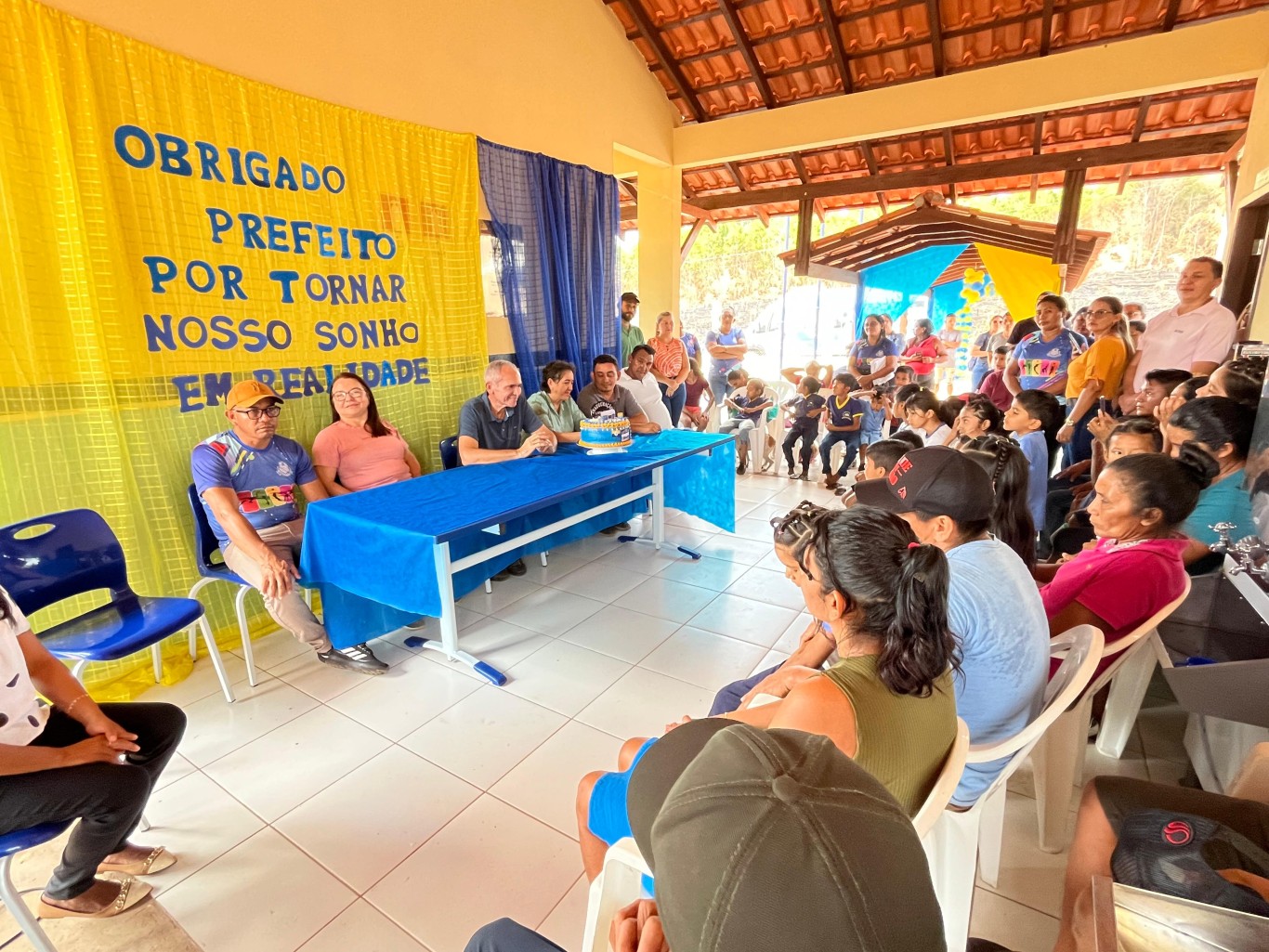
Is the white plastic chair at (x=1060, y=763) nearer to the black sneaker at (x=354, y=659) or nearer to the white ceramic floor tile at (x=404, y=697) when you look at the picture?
the white ceramic floor tile at (x=404, y=697)

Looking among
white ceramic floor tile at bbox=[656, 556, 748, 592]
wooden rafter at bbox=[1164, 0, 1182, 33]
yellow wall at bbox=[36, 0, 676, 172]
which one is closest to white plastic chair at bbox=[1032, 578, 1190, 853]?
white ceramic floor tile at bbox=[656, 556, 748, 592]

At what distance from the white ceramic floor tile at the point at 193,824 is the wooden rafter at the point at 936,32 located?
547cm

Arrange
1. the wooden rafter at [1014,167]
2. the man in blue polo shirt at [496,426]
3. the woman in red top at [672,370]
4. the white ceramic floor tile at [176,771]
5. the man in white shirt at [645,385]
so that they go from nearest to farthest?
the white ceramic floor tile at [176,771] → the man in blue polo shirt at [496,426] → the man in white shirt at [645,385] → the wooden rafter at [1014,167] → the woman in red top at [672,370]

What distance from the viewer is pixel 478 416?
3.15m

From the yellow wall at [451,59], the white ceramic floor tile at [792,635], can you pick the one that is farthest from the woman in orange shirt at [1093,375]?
the yellow wall at [451,59]

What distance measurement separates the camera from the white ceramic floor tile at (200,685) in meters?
2.23

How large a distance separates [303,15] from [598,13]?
2.46 meters

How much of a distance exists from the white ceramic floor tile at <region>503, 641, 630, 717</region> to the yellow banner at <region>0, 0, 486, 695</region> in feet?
4.85

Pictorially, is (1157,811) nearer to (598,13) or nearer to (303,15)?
(303,15)

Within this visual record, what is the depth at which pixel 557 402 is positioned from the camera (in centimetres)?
355

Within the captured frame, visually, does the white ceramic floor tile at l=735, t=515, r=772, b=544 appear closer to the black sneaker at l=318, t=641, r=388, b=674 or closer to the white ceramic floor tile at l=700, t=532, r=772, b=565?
the white ceramic floor tile at l=700, t=532, r=772, b=565

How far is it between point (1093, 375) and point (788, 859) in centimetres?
428

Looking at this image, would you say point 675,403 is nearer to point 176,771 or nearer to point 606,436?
point 606,436

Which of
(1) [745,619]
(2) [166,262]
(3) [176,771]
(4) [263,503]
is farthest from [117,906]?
(1) [745,619]
